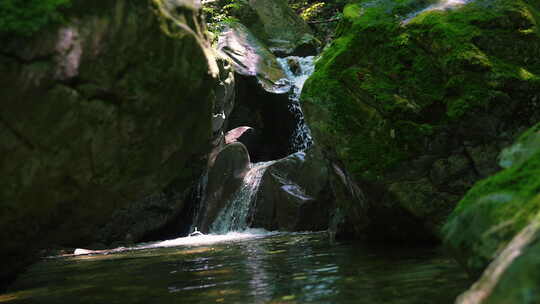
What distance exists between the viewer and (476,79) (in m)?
6.46

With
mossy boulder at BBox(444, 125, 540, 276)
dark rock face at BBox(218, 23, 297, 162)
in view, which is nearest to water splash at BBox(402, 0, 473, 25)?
mossy boulder at BBox(444, 125, 540, 276)

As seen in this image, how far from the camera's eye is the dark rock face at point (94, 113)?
3.82 metres

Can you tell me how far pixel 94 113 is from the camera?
13.6ft

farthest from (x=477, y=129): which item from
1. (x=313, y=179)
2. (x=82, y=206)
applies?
(x=313, y=179)

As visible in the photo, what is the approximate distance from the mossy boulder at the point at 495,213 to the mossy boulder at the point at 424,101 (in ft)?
9.38

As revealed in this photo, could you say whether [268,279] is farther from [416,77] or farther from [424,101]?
[416,77]

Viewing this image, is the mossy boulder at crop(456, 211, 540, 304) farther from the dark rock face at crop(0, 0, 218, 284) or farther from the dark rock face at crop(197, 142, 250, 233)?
the dark rock face at crop(197, 142, 250, 233)

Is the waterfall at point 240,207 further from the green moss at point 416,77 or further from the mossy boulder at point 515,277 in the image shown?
the mossy boulder at point 515,277

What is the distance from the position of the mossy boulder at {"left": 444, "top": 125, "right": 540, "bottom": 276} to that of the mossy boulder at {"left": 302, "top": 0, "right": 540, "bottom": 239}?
2858 mm

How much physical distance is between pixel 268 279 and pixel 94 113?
7.44ft

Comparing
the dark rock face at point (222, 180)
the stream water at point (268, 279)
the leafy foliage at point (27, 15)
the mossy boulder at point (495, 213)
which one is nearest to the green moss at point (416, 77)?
the stream water at point (268, 279)

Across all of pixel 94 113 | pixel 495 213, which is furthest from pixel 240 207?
pixel 495 213

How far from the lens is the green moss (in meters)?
6.45

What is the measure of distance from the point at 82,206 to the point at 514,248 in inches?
146
